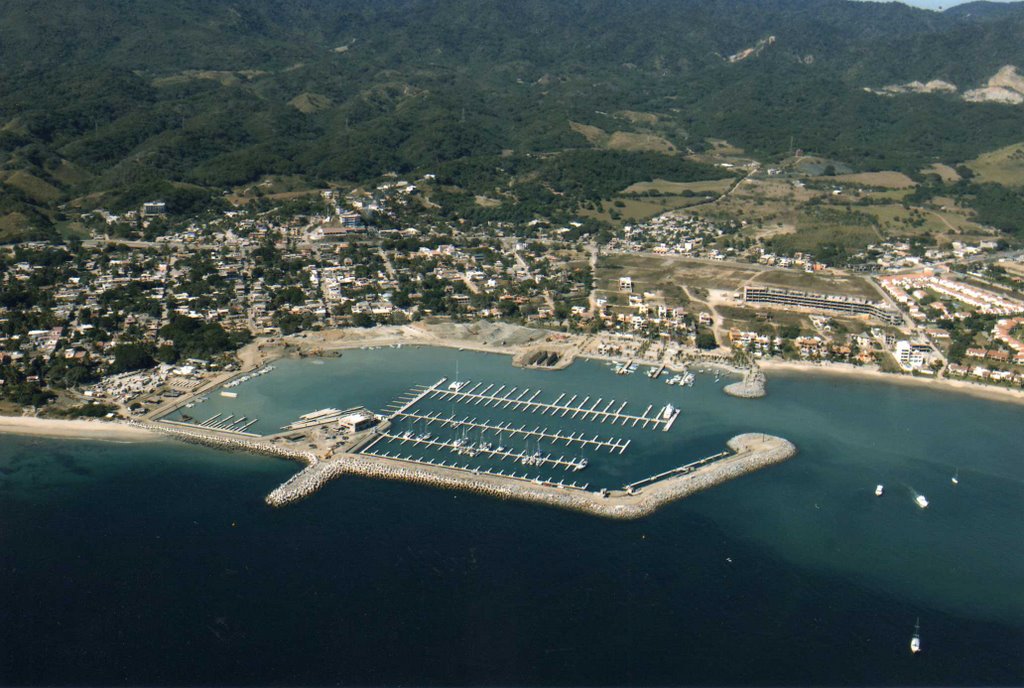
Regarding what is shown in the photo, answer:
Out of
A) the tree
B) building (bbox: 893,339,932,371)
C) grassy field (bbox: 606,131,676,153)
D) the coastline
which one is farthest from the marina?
grassy field (bbox: 606,131,676,153)

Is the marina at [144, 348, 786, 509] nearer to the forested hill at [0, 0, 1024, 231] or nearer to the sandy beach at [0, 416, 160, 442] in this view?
the sandy beach at [0, 416, 160, 442]

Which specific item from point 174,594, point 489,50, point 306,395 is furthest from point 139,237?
point 489,50

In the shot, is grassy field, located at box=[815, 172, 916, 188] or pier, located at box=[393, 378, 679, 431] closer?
pier, located at box=[393, 378, 679, 431]

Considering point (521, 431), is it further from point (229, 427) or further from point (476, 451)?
point (229, 427)

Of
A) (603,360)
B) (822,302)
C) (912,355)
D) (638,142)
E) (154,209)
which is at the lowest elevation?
(822,302)

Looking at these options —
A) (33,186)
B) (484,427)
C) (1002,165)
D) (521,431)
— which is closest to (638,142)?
(1002,165)

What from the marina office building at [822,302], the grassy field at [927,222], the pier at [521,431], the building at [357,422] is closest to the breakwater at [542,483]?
the building at [357,422]

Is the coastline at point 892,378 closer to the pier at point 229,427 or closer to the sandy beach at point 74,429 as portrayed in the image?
the pier at point 229,427
